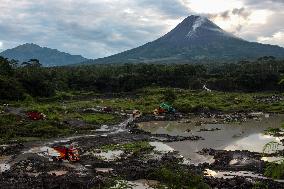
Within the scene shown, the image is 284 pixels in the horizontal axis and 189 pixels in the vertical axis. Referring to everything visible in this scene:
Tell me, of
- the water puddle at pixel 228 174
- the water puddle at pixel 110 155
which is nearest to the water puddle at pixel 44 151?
the water puddle at pixel 110 155

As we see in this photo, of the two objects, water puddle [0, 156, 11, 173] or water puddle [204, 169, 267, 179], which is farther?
water puddle [0, 156, 11, 173]

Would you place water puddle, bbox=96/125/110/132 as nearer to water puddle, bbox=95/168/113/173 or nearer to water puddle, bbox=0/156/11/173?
water puddle, bbox=0/156/11/173

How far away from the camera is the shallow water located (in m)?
38.7

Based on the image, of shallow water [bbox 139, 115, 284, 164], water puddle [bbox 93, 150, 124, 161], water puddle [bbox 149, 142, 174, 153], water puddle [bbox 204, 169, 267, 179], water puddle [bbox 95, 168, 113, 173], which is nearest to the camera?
water puddle [bbox 204, 169, 267, 179]

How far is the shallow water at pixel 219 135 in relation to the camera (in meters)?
38.7

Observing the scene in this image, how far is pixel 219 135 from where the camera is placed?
47.2 meters

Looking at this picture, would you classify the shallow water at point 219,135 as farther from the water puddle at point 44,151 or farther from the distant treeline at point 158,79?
the distant treeline at point 158,79

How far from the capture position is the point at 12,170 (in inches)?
1134

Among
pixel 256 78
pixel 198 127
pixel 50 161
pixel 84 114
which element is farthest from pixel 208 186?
pixel 256 78

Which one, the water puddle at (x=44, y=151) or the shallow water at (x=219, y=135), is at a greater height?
the water puddle at (x=44, y=151)

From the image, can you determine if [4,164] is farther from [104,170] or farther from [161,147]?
[161,147]

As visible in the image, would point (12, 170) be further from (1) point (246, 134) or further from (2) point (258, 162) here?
(1) point (246, 134)

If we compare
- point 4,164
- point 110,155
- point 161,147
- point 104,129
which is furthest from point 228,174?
point 104,129

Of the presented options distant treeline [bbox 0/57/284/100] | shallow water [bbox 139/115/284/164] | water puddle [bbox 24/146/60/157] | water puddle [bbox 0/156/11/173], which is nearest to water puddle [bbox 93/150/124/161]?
water puddle [bbox 24/146/60/157]
